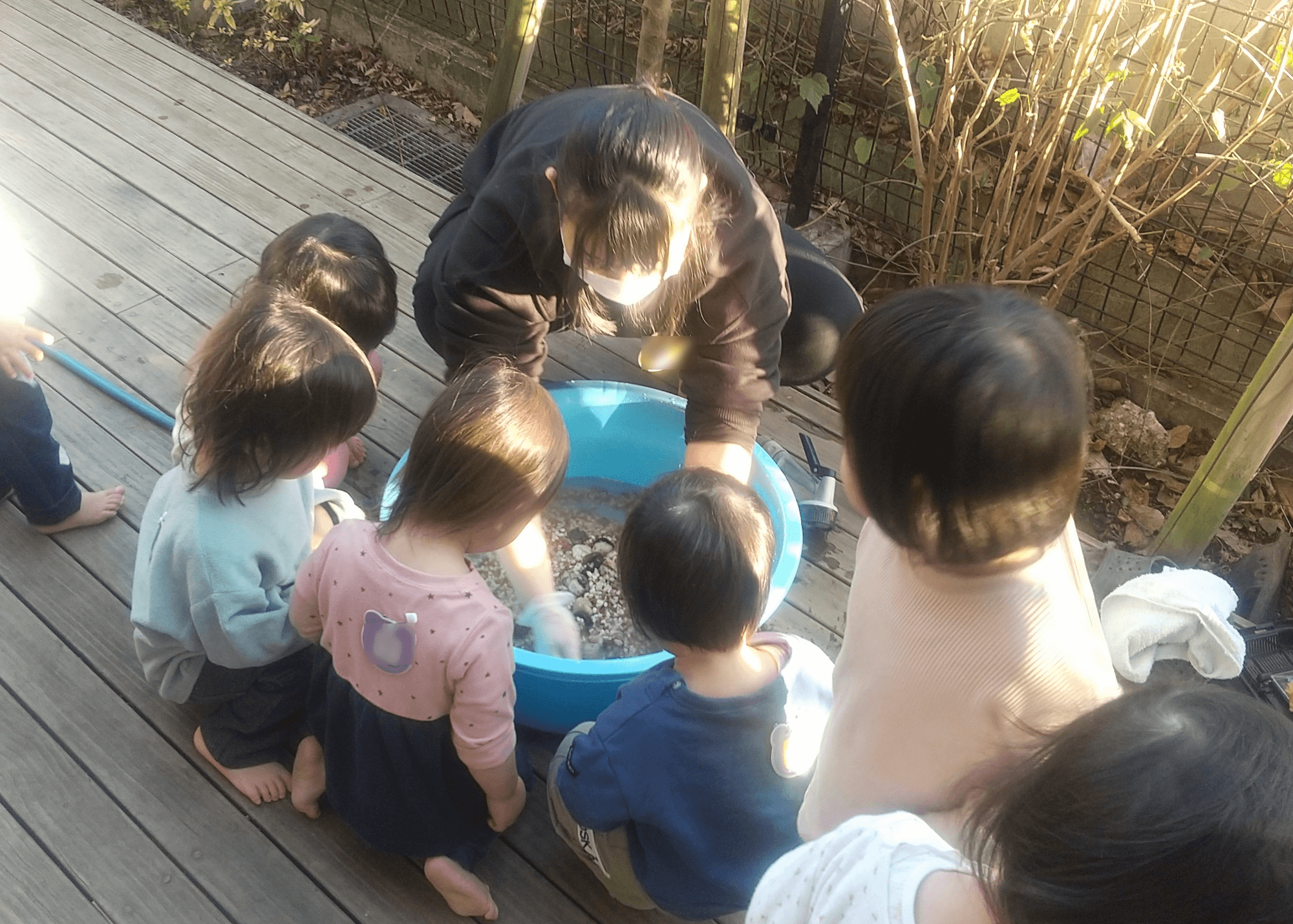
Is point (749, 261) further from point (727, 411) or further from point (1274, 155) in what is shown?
point (1274, 155)

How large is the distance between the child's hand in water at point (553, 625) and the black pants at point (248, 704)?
13.8 inches

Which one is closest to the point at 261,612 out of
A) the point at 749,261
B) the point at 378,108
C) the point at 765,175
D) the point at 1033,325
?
the point at 749,261

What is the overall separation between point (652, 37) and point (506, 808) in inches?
62.8

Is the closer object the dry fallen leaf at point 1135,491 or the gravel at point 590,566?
the gravel at point 590,566

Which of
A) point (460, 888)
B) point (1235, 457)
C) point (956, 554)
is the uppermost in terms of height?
point (956, 554)

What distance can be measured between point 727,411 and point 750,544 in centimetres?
57

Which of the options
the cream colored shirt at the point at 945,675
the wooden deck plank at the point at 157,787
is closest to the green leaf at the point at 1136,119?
the cream colored shirt at the point at 945,675

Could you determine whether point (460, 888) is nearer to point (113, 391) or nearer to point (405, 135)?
point (113, 391)

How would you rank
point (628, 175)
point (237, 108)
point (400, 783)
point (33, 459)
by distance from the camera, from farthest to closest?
point (237, 108)
point (33, 459)
point (400, 783)
point (628, 175)

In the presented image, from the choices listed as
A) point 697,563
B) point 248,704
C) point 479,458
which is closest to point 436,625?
point 479,458

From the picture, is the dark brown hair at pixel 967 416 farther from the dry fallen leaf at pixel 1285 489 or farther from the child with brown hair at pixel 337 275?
the dry fallen leaf at pixel 1285 489

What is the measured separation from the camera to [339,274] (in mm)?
1635

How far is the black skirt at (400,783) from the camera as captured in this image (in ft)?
4.08

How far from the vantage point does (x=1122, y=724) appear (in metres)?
0.55
